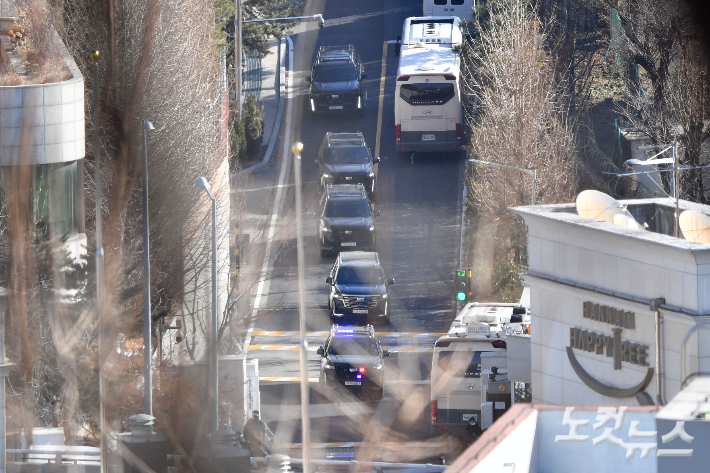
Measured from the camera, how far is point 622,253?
21000 millimetres

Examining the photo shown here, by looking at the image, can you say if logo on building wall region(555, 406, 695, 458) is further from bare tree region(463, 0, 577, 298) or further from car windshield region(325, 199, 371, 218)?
car windshield region(325, 199, 371, 218)

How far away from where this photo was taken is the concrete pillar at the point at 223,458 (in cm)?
2227

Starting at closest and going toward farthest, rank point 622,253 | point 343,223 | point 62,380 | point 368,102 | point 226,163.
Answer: point 622,253 < point 62,380 < point 226,163 < point 343,223 < point 368,102

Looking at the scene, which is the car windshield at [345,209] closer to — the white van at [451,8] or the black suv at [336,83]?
the black suv at [336,83]

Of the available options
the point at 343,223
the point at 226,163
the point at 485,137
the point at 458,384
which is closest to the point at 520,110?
the point at 485,137

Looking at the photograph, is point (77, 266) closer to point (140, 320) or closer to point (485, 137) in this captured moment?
point (140, 320)

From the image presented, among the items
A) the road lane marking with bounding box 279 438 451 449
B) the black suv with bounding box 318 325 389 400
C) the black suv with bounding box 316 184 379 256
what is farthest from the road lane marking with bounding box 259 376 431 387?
the black suv with bounding box 316 184 379 256

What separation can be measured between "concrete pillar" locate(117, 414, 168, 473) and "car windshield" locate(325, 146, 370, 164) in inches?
1029

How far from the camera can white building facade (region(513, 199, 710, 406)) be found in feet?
64.5

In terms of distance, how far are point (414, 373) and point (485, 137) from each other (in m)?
11.4

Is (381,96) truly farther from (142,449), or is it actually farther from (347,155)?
(142,449)

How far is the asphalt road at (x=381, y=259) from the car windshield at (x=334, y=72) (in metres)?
2.29

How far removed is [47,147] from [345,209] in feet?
55.3

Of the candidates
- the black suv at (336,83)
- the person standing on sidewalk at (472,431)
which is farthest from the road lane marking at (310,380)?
the black suv at (336,83)
